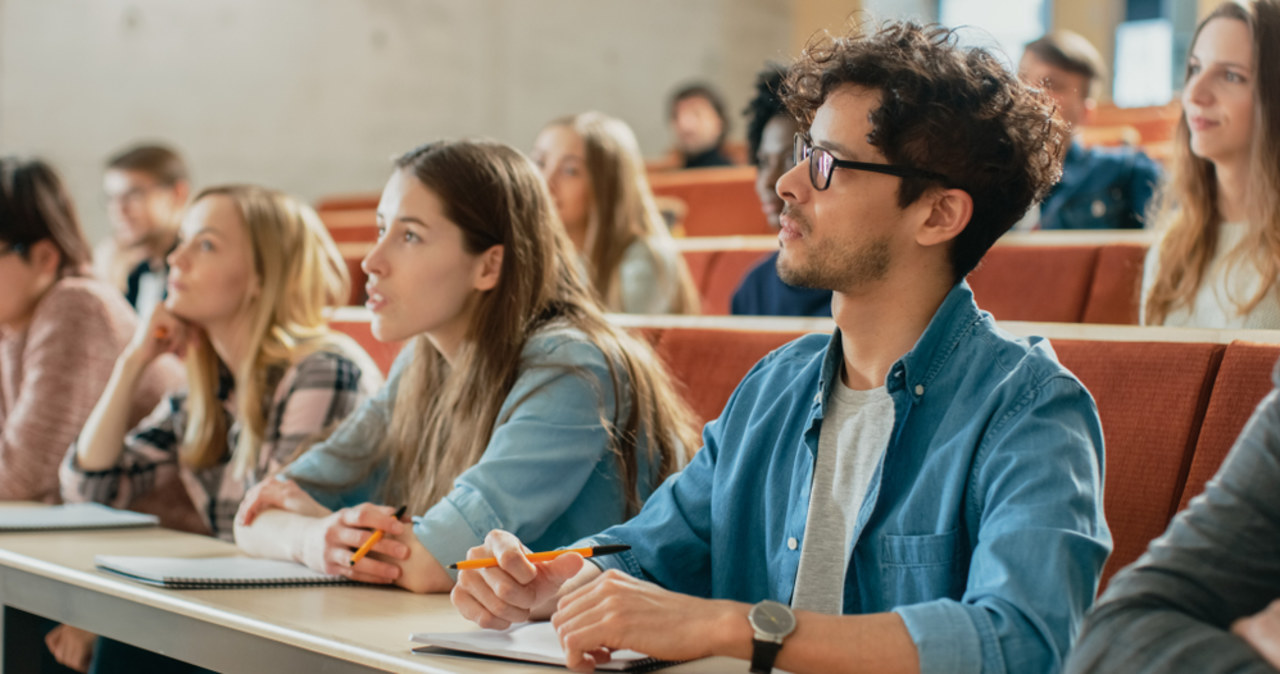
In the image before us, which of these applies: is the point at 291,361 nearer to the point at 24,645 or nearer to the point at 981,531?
the point at 24,645

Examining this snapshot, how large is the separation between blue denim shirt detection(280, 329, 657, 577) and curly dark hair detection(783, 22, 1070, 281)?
56cm

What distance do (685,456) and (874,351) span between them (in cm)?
56

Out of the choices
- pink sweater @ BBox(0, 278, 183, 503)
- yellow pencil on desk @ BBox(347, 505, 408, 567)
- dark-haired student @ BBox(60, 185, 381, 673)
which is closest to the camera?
yellow pencil on desk @ BBox(347, 505, 408, 567)

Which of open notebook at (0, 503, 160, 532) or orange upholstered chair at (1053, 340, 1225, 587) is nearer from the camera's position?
orange upholstered chair at (1053, 340, 1225, 587)

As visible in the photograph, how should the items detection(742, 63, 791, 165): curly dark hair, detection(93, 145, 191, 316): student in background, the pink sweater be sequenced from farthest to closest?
detection(93, 145, 191, 316): student in background
detection(742, 63, 791, 165): curly dark hair
the pink sweater

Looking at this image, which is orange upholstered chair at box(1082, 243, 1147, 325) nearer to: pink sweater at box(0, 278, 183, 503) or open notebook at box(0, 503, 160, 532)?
open notebook at box(0, 503, 160, 532)

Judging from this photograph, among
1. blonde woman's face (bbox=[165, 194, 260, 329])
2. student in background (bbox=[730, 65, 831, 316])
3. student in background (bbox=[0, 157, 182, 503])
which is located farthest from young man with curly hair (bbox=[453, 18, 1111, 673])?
student in background (bbox=[0, 157, 182, 503])

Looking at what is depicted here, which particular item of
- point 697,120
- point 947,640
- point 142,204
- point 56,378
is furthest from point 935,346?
point 697,120

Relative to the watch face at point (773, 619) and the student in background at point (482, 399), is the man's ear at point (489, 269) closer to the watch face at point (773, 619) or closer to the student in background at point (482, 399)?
the student in background at point (482, 399)

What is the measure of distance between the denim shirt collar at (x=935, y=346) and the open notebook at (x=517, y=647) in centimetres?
33

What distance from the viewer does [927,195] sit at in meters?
1.23

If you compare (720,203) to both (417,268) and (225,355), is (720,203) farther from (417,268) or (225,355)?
(417,268)

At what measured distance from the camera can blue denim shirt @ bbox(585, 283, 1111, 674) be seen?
100 centimetres

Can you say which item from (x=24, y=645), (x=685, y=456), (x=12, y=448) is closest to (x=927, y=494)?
(x=685, y=456)
